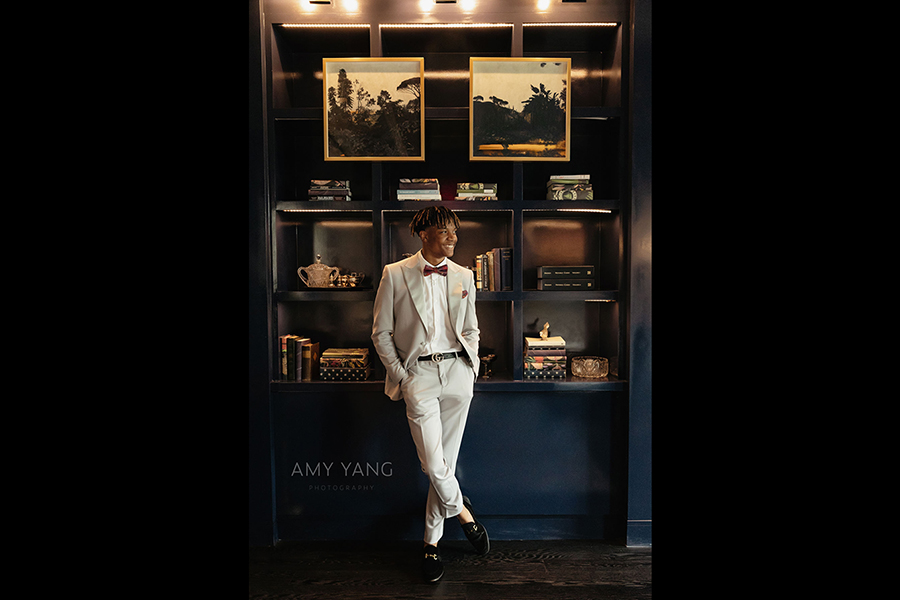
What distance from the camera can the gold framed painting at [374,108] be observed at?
318cm

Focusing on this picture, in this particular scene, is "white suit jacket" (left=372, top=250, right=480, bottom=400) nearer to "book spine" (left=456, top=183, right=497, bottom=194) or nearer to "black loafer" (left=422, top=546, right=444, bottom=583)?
"book spine" (left=456, top=183, right=497, bottom=194)

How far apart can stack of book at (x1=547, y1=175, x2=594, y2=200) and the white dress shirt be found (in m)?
1.00

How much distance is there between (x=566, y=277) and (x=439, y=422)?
4.45 ft

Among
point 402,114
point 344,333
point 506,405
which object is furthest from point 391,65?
point 506,405

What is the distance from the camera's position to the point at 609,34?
134 inches

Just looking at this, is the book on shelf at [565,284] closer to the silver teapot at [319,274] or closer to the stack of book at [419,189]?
the stack of book at [419,189]

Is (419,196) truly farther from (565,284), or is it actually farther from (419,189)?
(565,284)

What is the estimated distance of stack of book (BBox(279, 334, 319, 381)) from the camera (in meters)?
3.30

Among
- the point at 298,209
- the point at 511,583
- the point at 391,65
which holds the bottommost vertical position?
the point at 511,583

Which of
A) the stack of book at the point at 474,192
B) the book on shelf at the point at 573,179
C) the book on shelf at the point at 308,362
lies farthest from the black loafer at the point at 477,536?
the book on shelf at the point at 573,179

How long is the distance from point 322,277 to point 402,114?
1.28 metres

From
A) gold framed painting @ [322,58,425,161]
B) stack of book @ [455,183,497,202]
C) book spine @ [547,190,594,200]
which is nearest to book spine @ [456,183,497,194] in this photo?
stack of book @ [455,183,497,202]

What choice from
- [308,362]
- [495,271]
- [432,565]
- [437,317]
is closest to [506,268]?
[495,271]

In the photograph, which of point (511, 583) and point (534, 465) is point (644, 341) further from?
point (511, 583)
